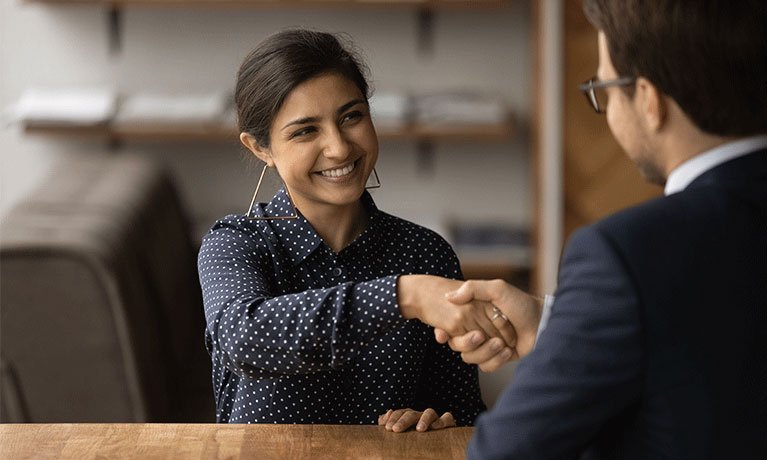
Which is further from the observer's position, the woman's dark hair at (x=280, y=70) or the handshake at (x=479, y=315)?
the woman's dark hair at (x=280, y=70)

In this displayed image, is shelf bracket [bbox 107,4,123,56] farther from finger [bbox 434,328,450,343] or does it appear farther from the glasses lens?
the glasses lens

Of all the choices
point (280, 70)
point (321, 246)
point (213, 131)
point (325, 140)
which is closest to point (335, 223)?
point (321, 246)

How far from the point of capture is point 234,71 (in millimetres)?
3926

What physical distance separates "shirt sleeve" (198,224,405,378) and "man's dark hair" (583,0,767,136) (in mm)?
478

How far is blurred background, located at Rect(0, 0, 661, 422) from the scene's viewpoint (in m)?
3.54

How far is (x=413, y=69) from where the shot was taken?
12.9 feet

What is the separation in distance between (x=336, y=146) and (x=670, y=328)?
0.80m

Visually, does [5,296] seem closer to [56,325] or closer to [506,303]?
[56,325]

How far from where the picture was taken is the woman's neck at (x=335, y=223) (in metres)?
1.71

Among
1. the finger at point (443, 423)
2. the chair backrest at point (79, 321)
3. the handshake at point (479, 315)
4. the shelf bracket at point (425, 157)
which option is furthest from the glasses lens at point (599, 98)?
the shelf bracket at point (425, 157)

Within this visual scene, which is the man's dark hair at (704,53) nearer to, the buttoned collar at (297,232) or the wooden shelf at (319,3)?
the buttoned collar at (297,232)

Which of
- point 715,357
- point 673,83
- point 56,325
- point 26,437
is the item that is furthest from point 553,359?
point 56,325

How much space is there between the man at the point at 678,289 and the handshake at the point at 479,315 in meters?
0.35

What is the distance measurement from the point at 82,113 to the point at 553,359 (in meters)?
3.11
